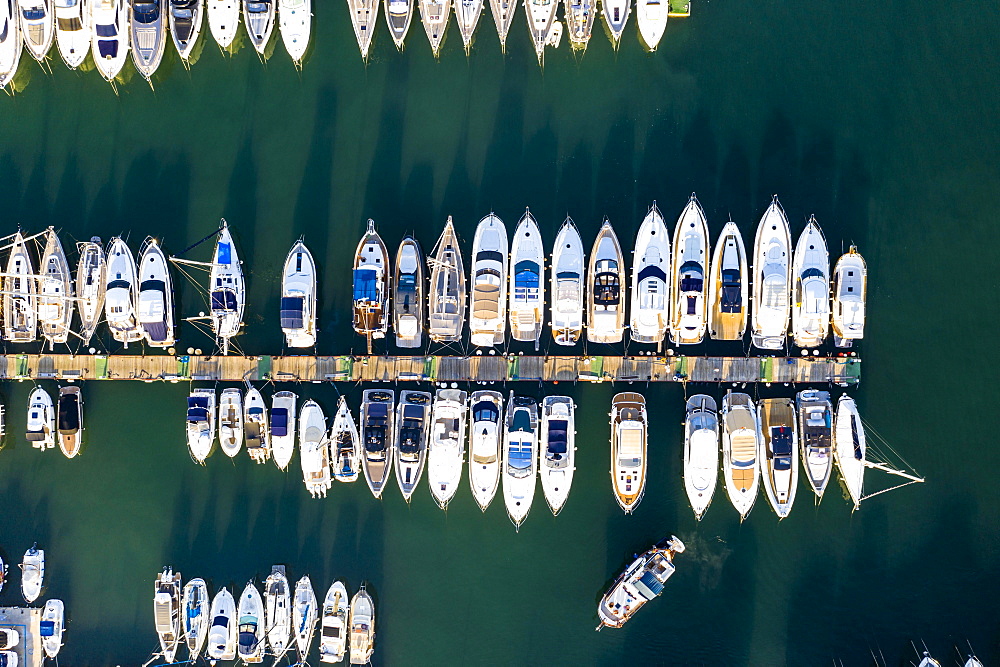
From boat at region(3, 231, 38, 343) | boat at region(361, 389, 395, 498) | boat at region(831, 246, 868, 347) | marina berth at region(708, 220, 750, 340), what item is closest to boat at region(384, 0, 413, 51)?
boat at region(361, 389, 395, 498)

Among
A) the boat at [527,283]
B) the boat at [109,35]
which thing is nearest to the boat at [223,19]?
the boat at [109,35]

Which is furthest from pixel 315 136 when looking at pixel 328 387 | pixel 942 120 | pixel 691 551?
pixel 942 120

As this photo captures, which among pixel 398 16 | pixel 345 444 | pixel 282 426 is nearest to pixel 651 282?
pixel 345 444

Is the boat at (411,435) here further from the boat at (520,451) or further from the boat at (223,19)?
the boat at (223,19)

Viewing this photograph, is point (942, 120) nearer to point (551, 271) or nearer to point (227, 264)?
point (551, 271)

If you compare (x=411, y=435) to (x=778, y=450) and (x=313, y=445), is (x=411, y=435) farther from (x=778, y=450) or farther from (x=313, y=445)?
(x=778, y=450)

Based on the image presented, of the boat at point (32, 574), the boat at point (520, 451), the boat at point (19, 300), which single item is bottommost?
the boat at point (32, 574)
